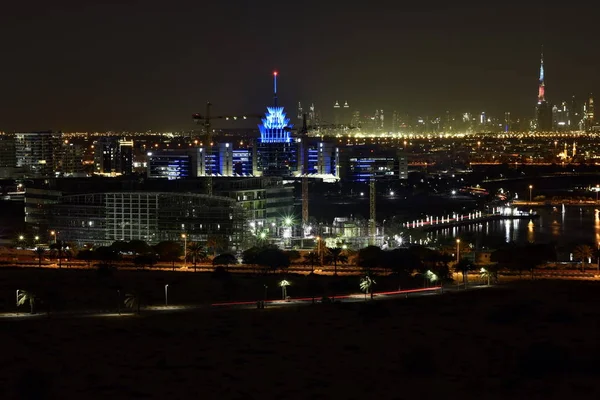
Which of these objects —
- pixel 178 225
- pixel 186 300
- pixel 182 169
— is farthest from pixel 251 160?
pixel 186 300

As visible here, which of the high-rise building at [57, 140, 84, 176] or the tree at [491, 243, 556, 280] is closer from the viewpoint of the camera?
the tree at [491, 243, 556, 280]

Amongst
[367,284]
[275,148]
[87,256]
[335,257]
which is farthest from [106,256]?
[275,148]

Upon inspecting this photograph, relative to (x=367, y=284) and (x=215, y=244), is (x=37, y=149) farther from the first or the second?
(x=367, y=284)

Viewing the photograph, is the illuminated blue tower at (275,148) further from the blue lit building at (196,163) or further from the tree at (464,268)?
the tree at (464,268)

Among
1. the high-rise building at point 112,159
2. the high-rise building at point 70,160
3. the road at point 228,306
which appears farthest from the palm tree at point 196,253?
the high-rise building at point 70,160

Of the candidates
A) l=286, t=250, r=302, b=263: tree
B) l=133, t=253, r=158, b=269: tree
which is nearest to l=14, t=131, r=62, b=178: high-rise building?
l=286, t=250, r=302, b=263: tree

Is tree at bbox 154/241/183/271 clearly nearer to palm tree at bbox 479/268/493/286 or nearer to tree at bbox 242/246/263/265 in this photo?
tree at bbox 242/246/263/265
